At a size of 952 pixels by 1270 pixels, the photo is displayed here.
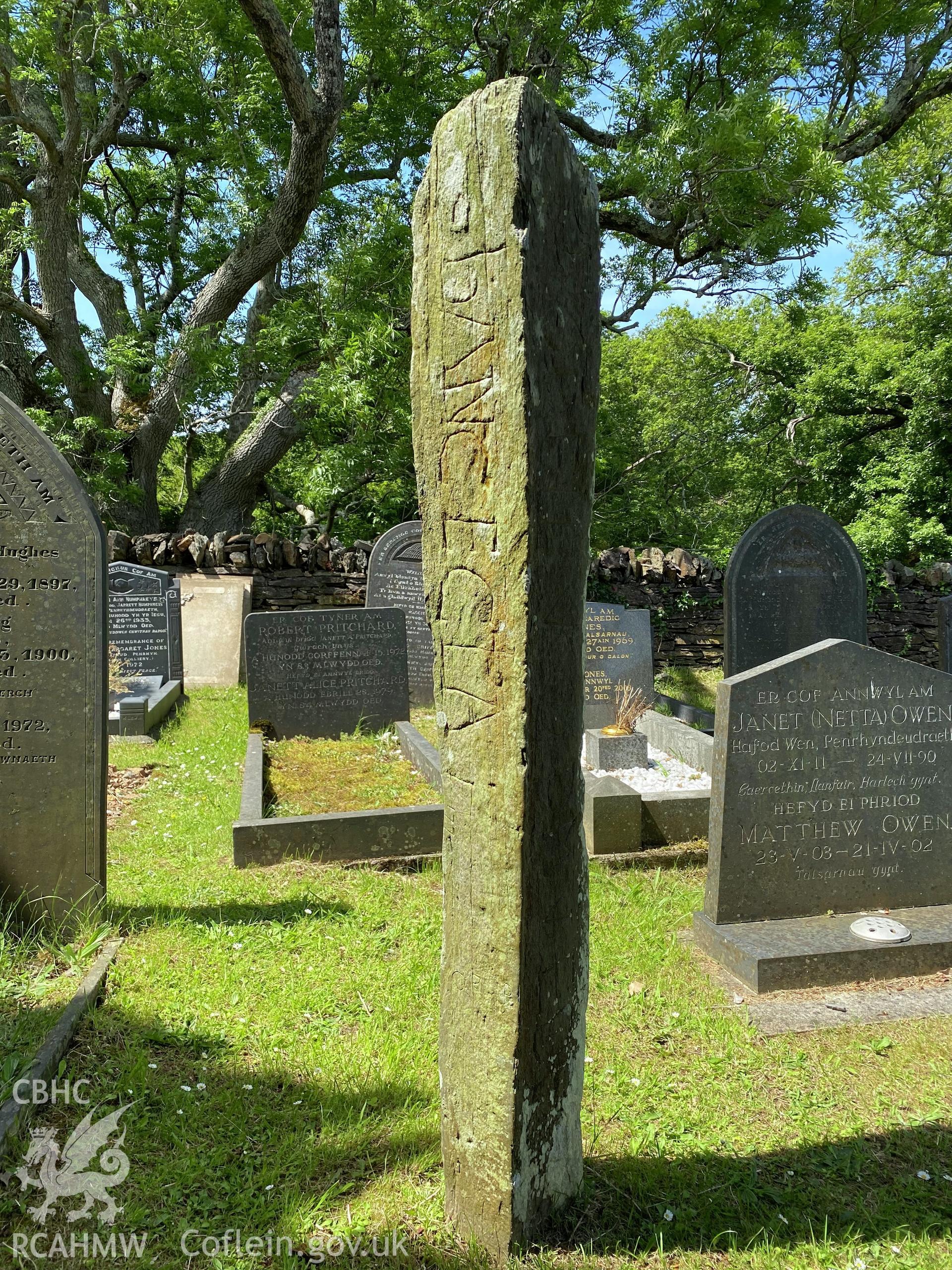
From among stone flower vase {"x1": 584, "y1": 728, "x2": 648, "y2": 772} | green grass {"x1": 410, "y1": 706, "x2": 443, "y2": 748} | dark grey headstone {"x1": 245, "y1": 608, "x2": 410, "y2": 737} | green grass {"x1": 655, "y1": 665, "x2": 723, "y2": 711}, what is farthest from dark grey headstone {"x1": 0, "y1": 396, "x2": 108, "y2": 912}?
green grass {"x1": 655, "y1": 665, "x2": 723, "y2": 711}

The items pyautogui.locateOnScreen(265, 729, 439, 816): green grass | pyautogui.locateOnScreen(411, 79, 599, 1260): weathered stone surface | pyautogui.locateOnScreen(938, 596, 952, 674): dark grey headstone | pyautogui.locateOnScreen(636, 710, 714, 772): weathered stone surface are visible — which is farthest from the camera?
pyautogui.locateOnScreen(938, 596, 952, 674): dark grey headstone

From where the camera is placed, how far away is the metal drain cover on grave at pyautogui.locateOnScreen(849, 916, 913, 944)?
12.2ft

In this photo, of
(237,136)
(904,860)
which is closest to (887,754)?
(904,860)

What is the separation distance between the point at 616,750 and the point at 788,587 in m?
3.15

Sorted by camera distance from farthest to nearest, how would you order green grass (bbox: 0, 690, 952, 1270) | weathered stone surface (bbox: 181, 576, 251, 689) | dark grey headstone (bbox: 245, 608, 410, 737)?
weathered stone surface (bbox: 181, 576, 251, 689) → dark grey headstone (bbox: 245, 608, 410, 737) → green grass (bbox: 0, 690, 952, 1270)

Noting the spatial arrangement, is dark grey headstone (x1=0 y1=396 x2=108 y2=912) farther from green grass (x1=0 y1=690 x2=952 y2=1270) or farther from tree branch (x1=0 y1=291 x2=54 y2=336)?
tree branch (x1=0 y1=291 x2=54 y2=336)

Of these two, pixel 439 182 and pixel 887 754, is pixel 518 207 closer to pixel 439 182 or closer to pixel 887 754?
pixel 439 182

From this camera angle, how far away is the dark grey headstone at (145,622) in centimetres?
968

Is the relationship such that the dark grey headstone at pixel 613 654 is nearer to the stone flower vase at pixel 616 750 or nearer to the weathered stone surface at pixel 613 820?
the stone flower vase at pixel 616 750

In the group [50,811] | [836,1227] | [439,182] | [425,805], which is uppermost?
[439,182]

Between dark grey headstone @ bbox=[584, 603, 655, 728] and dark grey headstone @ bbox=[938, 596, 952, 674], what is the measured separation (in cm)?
379

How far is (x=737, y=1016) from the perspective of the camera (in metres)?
3.39

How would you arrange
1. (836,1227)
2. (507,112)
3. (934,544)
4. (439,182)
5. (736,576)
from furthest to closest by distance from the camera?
(934,544)
(736,576)
(836,1227)
(439,182)
(507,112)

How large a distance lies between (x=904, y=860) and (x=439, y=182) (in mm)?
3900
